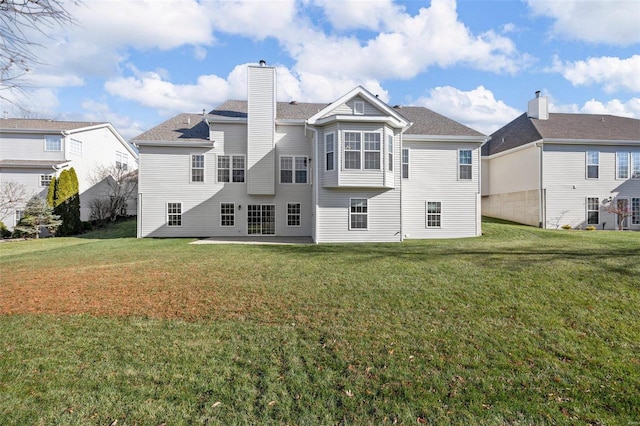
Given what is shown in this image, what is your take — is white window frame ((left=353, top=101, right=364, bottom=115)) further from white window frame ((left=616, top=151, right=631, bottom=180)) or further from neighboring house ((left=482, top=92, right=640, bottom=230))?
white window frame ((left=616, top=151, right=631, bottom=180))

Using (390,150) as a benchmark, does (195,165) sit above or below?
below

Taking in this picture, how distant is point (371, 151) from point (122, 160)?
25256 millimetres

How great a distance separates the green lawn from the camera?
10.5 ft

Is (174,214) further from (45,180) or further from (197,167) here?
(45,180)

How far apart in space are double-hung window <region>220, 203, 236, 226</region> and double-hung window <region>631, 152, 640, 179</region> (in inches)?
968

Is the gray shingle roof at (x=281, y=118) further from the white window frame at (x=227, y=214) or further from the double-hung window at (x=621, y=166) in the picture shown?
the double-hung window at (x=621, y=166)

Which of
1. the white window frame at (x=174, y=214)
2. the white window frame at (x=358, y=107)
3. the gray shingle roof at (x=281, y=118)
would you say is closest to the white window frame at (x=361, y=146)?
the white window frame at (x=358, y=107)

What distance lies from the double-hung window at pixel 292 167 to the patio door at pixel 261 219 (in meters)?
1.73

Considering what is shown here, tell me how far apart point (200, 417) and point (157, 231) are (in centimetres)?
1605

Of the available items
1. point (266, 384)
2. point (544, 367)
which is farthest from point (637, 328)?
point (266, 384)

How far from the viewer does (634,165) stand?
19.7 meters

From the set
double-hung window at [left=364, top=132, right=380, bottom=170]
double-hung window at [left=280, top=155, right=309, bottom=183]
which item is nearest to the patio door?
double-hung window at [left=280, top=155, right=309, bottom=183]

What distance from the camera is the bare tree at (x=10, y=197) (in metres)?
19.4

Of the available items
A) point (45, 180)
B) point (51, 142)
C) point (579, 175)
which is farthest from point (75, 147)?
point (579, 175)
